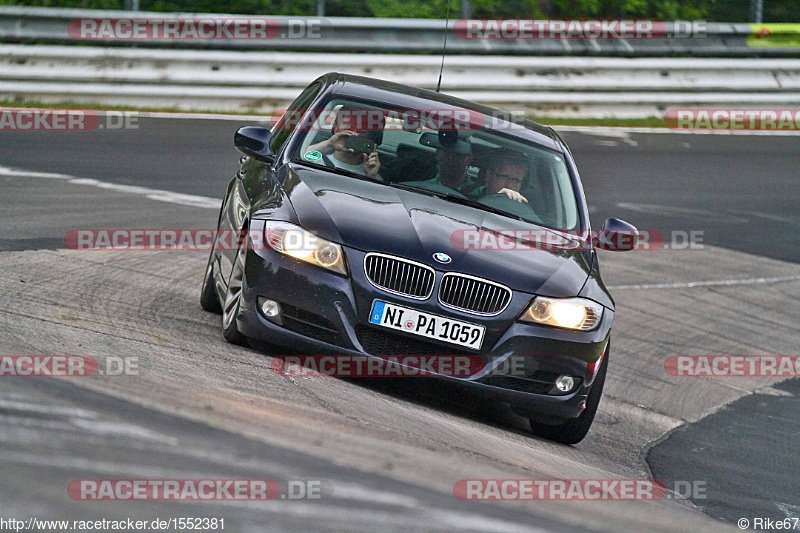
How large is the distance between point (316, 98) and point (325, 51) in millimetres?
10105

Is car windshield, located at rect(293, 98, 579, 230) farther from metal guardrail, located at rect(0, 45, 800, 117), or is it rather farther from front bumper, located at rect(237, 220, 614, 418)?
metal guardrail, located at rect(0, 45, 800, 117)

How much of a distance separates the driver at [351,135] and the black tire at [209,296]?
1128mm

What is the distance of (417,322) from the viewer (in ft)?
17.4

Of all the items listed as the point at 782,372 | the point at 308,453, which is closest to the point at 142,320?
the point at 308,453

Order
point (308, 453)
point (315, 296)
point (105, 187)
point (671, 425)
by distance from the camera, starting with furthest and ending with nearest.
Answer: point (105, 187) → point (671, 425) → point (315, 296) → point (308, 453)

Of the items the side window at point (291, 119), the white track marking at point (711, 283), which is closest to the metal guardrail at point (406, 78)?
the white track marking at point (711, 283)

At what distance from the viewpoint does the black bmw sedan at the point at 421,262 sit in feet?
17.5

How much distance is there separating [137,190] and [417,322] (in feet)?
20.9

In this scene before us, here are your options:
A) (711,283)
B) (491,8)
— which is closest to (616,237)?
(711,283)

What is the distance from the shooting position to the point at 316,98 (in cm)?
688

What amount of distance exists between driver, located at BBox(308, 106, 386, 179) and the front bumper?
3.48 feet

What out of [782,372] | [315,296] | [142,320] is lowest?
[782,372]

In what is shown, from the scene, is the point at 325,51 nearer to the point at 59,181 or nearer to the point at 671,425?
the point at 59,181

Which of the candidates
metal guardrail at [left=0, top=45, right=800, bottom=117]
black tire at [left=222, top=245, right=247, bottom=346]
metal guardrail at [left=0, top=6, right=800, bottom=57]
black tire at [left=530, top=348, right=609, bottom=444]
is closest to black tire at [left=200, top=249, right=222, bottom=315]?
black tire at [left=222, top=245, right=247, bottom=346]
